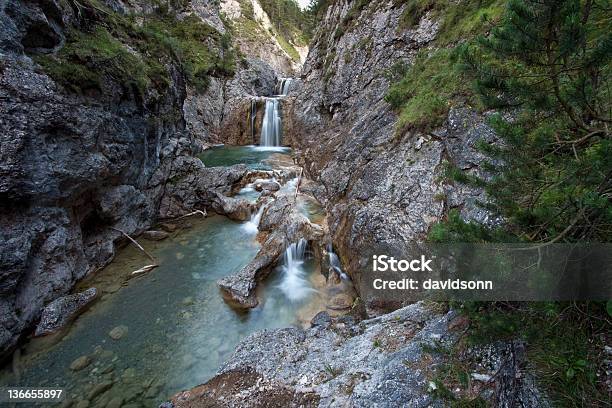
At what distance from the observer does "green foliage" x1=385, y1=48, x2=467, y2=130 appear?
8.33 meters

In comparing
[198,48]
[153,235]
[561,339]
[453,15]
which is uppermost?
[198,48]

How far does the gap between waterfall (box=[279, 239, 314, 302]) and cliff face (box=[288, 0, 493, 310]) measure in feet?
4.56

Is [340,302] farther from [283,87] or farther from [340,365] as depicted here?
[283,87]

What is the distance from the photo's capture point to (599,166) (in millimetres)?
2195

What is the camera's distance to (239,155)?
23.0m

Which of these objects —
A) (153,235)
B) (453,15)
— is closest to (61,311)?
(153,235)

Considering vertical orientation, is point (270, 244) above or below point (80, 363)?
above

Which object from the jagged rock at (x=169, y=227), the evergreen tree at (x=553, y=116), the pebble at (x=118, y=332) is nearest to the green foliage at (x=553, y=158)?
the evergreen tree at (x=553, y=116)

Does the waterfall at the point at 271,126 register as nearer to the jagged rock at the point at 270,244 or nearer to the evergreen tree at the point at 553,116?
the jagged rock at the point at 270,244

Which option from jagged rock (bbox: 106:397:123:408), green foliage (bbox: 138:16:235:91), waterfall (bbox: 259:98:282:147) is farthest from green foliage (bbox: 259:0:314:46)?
jagged rock (bbox: 106:397:123:408)

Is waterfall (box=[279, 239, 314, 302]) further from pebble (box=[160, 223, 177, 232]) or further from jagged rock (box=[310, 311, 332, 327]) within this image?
pebble (box=[160, 223, 177, 232])

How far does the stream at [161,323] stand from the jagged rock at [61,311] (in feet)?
0.60

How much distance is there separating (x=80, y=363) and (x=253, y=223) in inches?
304

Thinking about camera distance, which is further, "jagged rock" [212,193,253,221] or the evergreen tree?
"jagged rock" [212,193,253,221]
